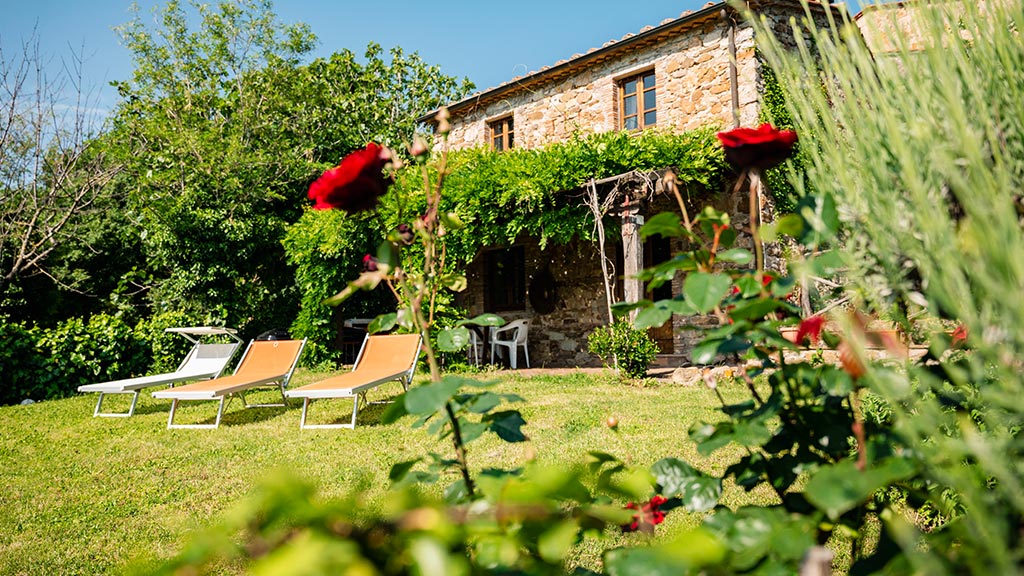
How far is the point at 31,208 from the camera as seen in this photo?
11.1 metres

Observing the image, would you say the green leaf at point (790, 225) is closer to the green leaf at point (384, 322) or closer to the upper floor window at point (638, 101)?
the green leaf at point (384, 322)

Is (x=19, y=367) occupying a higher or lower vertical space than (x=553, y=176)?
lower

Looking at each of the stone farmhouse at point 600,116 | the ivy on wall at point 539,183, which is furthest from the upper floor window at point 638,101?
the ivy on wall at point 539,183

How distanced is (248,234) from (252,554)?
13.6 meters

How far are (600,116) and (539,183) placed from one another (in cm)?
237

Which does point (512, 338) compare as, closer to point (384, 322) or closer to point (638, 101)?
point (638, 101)

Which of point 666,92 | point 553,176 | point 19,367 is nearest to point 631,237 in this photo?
point 553,176

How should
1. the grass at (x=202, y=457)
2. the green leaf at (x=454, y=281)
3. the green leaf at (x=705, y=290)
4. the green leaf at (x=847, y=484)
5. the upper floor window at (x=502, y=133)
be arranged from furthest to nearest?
the upper floor window at (x=502, y=133), the grass at (x=202, y=457), the green leaf at (x=454, y=281), the green leaf at (x=705, y=290), the green leaf at (x=847, y=484)

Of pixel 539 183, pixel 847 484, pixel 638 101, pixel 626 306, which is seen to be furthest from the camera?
pixel 638 101

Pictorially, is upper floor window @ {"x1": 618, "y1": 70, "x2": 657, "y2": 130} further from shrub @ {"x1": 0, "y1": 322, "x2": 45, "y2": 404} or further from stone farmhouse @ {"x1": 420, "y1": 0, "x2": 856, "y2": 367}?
shrub @ {"x1": 0, "y1": 322, "x2": 45, "y2": 404}

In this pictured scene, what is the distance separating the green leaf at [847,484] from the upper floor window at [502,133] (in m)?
12.0

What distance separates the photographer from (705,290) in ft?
3.05

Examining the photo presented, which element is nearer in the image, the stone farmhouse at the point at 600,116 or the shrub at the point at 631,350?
the shrub at the point at 631,350

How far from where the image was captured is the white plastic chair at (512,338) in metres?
11.0
